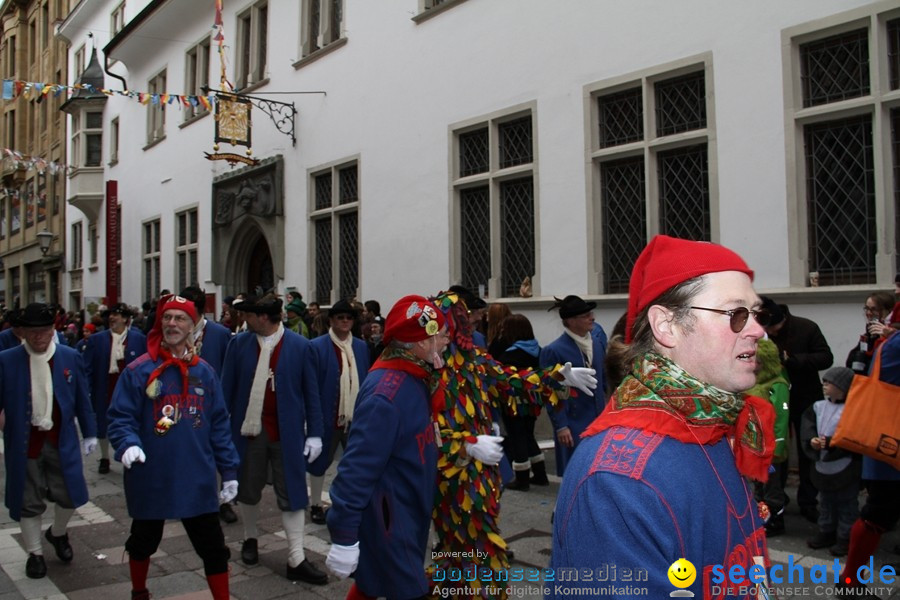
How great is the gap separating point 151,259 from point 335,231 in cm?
1039

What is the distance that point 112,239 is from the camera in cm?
2344

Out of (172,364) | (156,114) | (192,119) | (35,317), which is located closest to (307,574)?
(172,364)

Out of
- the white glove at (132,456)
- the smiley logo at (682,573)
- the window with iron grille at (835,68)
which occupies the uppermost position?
the window with iron grille at (835,68)

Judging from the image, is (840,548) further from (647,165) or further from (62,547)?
(62,547)

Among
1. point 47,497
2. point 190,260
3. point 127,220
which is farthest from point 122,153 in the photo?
point 47,497

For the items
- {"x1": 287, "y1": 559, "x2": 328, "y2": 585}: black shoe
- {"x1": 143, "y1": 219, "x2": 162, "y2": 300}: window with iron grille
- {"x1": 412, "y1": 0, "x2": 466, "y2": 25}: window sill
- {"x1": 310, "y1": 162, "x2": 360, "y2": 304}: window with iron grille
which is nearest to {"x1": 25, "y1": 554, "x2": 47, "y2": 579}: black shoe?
{"x1": 287, "y1": 559, "x2": 328, "y2": 585}: black shoe

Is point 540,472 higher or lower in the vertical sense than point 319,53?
lower

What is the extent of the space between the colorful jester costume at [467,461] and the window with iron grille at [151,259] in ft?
64.3

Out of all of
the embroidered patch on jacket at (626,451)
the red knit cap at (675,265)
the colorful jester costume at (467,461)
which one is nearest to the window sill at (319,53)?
the colorful jester costume at (467,461)

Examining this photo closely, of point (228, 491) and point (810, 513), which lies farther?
point (810, 513)

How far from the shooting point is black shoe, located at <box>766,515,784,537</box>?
5608 mm

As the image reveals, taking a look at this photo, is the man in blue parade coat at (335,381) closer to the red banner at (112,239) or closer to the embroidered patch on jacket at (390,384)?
the embroidered patch on jacket at (390,384)

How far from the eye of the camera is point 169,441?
160 inches

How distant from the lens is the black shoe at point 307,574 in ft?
15.8
